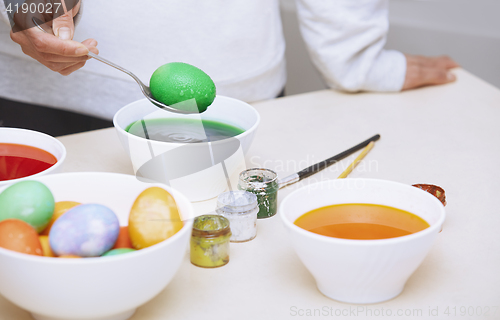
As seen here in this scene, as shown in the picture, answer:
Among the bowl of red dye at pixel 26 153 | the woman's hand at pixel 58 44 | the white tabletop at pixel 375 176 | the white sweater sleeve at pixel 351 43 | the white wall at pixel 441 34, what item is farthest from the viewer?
the white wall at pixel 441 34

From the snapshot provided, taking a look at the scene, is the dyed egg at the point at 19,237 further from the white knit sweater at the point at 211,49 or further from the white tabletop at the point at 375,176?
the white knit sweater at the point at 211,49

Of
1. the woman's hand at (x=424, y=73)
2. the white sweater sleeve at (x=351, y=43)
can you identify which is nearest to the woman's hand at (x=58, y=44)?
the white sweater sleeve at (x=351, y=43)

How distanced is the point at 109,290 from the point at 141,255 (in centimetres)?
4

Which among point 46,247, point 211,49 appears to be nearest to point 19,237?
point 46,247

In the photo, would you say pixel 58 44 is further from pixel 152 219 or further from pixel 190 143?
pixel 152 219

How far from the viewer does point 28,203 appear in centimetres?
46

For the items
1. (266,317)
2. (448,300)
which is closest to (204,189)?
(266,317)

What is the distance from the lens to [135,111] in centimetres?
74

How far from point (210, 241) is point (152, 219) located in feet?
0.35

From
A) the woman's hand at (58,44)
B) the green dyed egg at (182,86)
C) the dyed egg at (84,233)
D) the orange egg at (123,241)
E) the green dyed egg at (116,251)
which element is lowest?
the orange egg at (123,241)

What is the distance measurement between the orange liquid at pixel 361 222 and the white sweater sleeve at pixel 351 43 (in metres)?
0.64

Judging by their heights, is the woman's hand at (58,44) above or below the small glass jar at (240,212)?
above

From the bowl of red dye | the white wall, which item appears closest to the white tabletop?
the bowl of red dye

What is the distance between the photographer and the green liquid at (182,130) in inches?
27.3
